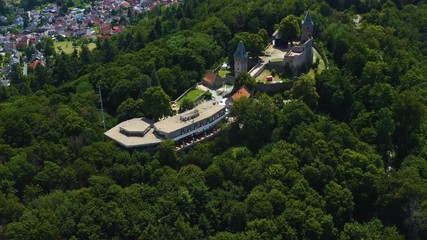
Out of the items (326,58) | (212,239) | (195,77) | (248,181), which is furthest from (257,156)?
(326,58)

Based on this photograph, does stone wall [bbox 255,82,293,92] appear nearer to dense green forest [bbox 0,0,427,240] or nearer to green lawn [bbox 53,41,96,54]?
dense green forest [bbox 0,0,427,240]

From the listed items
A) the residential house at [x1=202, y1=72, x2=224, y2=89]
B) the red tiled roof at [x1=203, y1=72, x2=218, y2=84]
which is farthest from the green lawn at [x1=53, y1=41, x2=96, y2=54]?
the residential house at [x1=202, y1=72, x2=224, y2=89]

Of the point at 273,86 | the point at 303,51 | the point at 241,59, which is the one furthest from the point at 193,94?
the point at 303,51

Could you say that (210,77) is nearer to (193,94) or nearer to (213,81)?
(213,81)

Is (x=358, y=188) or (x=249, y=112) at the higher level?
(x=249, y=112)

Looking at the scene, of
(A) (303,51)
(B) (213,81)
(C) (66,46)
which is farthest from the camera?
(C) (66,46)

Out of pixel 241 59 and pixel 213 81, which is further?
pixel 213 81

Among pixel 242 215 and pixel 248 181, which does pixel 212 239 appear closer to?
pixel 242 215

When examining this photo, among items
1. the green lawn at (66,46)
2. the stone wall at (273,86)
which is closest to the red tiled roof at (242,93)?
the stone wall at (273,86)
